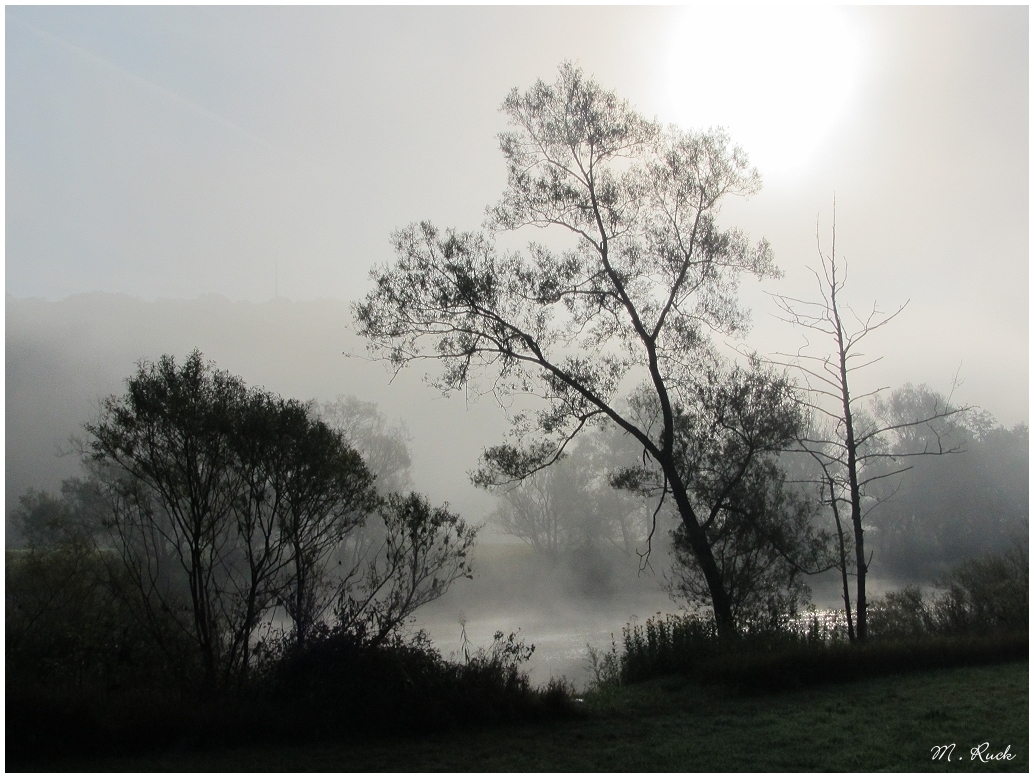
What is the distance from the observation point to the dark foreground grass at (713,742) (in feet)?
18.7

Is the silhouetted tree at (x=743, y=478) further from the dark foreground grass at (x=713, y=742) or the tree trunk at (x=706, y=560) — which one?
the dark foreground grass at (x=713, y=742)

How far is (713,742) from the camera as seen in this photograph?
631 centimetres

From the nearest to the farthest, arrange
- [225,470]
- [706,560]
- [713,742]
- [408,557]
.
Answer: [713,742]
[225,470]
[408,557]
[706,560]

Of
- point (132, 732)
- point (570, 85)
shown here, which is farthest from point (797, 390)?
point (132, 732)

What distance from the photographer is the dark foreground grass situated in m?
5.70

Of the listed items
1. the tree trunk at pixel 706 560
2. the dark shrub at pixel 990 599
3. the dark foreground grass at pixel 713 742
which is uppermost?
the tree trunk at pixel 706 560

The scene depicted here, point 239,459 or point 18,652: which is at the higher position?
point 239,459

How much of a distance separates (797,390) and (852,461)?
3177mm

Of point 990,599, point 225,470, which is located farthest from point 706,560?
point 225,470

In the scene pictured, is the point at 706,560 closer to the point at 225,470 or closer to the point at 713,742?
the point at 713,742

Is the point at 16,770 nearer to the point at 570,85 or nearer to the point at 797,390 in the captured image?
the point at 570,85

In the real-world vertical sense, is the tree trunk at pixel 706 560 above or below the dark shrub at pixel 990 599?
above

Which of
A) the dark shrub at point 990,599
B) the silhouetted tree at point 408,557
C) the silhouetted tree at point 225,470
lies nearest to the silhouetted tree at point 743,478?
the dark shrub at point 990,599

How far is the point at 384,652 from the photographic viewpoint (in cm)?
739
